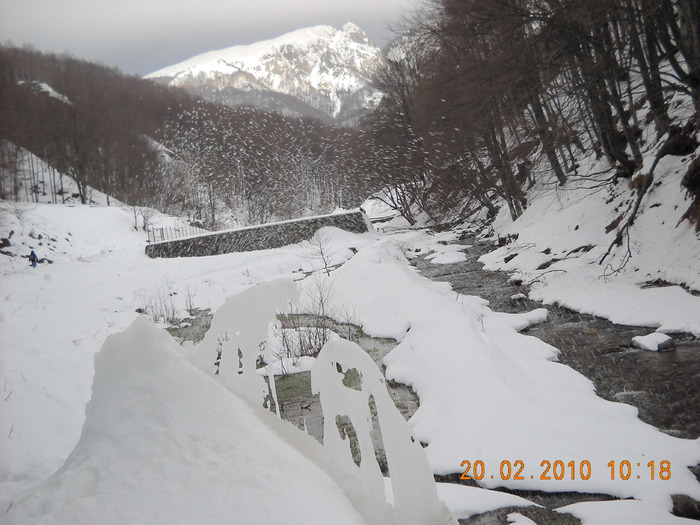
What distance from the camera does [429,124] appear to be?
75.2 feet

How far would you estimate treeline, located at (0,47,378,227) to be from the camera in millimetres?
38844

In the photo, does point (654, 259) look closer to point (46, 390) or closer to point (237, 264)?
point (46, 390)

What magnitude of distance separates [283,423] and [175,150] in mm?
56580

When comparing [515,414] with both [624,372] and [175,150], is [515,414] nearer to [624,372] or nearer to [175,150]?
[624,372]

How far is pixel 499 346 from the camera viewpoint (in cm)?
666

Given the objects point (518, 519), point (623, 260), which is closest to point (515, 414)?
point (518, 519)

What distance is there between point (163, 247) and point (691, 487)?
65.8 feet

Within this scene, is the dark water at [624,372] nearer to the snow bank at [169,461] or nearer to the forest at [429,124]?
the snow bank at [169,461]

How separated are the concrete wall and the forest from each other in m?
5.15

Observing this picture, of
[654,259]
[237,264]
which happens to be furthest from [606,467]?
[237,264]

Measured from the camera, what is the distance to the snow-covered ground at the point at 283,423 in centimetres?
118
